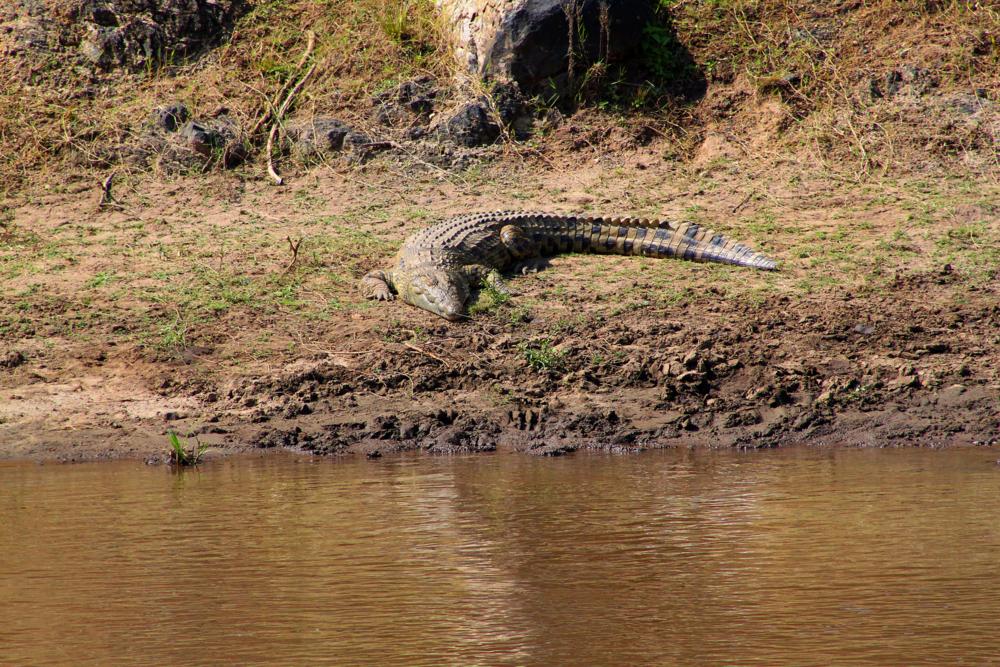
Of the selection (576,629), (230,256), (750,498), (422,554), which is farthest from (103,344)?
(576,629)

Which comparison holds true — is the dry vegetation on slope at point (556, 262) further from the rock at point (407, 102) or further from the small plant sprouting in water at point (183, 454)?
the small plant sprouting in water at point (183, 454)

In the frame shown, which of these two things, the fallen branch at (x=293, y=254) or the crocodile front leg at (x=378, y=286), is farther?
Result: the fallen branch at (x=293, y=254)

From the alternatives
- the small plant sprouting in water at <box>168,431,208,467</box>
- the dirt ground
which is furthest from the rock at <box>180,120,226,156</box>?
the small plant sprouting in water at <box>168,431,208,467</box>

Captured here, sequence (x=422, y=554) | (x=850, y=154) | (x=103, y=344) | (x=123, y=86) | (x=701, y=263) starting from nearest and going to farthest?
(x=422, y=554), (x=103, y=344), (x=701, y=263), (x=850, y=154), (x=123, y=86)

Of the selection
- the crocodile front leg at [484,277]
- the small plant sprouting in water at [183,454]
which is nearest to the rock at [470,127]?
the crocodile front leg at [484,277]

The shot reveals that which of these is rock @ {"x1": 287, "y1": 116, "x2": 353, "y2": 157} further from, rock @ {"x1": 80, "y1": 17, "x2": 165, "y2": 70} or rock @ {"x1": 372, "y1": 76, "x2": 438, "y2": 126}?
rock @ {"x1": 80, "y1": 17, "x2": 165, "y2": 70}

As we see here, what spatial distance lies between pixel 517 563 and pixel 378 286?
4.20m

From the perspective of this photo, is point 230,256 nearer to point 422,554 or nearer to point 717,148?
point 717,148

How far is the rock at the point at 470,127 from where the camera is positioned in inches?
405

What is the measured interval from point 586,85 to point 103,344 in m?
5.45

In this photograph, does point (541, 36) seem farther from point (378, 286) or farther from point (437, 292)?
point (437, 292)

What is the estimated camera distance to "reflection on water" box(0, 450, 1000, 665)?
10.1ft

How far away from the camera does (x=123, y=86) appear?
11430 mm

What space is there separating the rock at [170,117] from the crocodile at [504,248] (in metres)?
3.57
